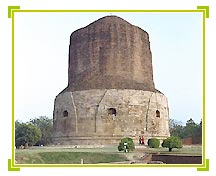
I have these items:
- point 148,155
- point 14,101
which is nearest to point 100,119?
point 148,155

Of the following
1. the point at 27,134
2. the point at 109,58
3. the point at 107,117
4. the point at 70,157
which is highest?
the point at 109,58

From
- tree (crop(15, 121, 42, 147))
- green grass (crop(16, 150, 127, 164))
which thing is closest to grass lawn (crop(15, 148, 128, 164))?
green grass (crop(16, 150, 127, 164))

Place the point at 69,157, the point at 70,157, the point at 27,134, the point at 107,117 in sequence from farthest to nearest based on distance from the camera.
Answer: the point at 107,117, the point at 27,134, the point at 70,157, the point at 69,157

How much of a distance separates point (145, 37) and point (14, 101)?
13277 millimetres

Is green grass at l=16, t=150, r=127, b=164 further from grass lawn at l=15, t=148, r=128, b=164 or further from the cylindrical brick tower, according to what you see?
the cylindrical brick tower

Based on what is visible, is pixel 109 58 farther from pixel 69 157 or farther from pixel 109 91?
pixel 69 157

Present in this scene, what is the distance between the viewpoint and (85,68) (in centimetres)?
1725

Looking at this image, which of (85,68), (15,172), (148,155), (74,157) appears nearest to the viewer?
(15,172)

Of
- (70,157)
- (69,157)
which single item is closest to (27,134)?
(70,157)

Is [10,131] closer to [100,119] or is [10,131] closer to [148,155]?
[148,155]

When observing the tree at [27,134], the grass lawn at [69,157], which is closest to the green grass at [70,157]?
the grass lawn at [69,157]

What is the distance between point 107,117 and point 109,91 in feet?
3.49

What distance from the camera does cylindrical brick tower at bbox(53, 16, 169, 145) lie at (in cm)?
1614

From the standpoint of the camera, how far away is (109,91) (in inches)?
649
